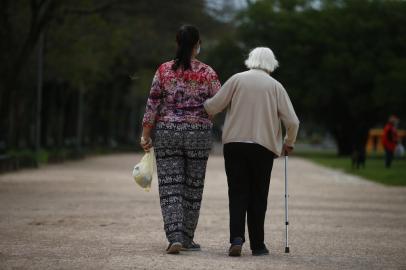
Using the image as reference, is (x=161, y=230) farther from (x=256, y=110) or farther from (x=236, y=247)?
(x=256, y=110)

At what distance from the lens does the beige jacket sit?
9258mm

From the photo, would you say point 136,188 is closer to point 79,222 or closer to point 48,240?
point 79,222

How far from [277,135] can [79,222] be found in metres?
4.14

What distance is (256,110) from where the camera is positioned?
9.30 meters

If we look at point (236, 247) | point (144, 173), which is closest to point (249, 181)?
point (236, 247)

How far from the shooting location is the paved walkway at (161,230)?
348 inches

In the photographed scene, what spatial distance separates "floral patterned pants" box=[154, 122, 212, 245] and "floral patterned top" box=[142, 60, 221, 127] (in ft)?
0.27

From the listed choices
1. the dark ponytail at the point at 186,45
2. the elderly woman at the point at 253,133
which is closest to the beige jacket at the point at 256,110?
the elderly woman at the point at 253,133

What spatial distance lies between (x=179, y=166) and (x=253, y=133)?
716mm

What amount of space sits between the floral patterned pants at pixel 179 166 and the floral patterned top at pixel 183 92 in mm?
82

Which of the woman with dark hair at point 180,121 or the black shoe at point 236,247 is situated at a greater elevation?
the woman with dark hair at point 180,121

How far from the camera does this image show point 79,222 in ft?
42.1

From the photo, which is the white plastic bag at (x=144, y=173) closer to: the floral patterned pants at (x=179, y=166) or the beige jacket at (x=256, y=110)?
the floral patterned pants at (x=179, y=166)

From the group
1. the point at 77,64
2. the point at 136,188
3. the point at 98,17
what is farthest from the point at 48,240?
the point at 77,64
